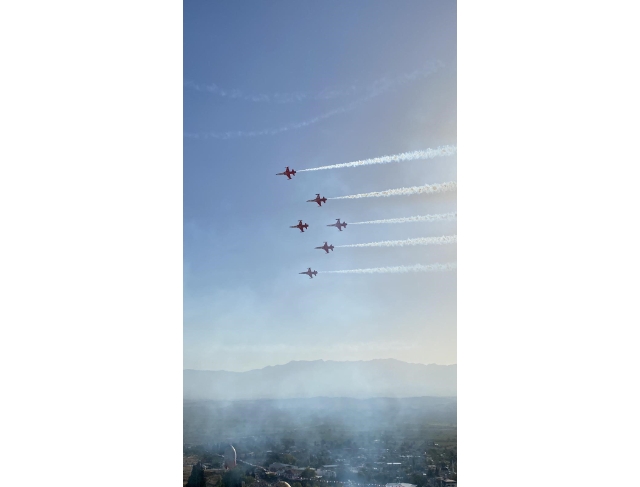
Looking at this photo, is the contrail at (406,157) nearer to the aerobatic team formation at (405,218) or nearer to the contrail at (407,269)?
the aerobatic team formation at (405,218)

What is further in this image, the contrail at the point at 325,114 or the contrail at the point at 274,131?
the contrail at the point at 274,131

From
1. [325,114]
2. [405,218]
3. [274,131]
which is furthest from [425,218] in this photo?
[274,131]

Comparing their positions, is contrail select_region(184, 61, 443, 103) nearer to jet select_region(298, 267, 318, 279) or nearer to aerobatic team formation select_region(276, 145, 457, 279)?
aerobatic team formation select_region(276, 145, 457, 279)

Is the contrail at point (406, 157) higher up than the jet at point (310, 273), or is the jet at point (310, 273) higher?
the contrail at point (406, 157)

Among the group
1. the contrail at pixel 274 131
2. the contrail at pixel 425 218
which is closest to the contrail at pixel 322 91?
the contrail at pixel 274 131

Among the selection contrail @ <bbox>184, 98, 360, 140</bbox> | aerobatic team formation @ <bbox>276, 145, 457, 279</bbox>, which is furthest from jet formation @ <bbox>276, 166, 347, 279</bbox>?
contrail @ <bbox>184, 98, 360, 140</bbox>
